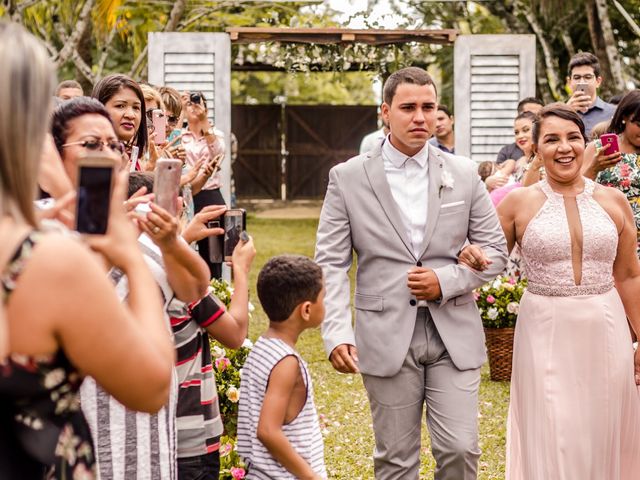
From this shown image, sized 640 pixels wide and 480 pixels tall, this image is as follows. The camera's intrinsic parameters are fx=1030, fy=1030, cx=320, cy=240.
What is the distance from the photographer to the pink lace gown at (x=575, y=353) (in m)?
5.09

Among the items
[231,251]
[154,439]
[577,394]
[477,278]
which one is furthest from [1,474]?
[577,394]

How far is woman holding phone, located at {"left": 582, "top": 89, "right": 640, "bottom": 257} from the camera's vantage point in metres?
6.00

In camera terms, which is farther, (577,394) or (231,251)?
(577,394)

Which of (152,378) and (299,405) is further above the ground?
(152,378)

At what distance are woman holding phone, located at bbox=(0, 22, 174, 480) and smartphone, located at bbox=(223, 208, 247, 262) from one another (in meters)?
1.50

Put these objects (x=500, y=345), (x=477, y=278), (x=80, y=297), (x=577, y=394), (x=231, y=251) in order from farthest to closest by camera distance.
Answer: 1. (x=500, y=345)
2. (x=577, y=394)
3. (x=477, y=278)
4. (x=231, y=251)
5. (x=80, y=297)

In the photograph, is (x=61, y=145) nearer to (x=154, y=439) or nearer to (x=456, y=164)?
(x=154, y=439)

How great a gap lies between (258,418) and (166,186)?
992 mm

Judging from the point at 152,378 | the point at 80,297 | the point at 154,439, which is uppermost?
the point at 80,297

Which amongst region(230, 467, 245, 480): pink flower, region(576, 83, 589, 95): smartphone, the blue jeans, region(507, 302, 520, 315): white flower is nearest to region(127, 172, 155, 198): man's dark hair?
the blue jeans

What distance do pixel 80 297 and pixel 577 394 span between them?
351cm

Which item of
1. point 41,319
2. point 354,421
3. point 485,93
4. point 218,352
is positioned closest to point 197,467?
point 41,319

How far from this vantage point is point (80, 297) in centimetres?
217

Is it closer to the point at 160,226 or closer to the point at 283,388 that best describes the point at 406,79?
the point at 283,388
